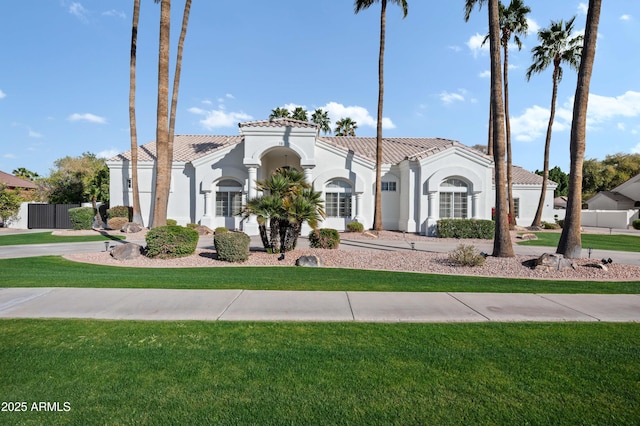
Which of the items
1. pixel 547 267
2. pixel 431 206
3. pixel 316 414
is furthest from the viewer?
pixel 431 206

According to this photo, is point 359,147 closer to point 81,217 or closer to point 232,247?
point 232,247

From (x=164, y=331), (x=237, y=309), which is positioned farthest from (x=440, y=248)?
(x=164, y=331)

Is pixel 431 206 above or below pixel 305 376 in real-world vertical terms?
above

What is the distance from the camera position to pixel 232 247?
12.0m

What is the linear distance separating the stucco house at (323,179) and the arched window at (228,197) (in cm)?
7

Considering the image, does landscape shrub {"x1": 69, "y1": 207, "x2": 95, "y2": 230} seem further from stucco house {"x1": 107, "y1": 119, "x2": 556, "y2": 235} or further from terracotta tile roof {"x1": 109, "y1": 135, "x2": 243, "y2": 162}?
terracotta tile roof {"x1": 109, "y1": 135, "x2": 243, "y2": 162}

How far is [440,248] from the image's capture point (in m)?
16.7

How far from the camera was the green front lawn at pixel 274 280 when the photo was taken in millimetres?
8359

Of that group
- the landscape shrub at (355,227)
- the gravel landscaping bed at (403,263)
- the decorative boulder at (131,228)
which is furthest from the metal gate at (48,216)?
the landscape shrub at (355,227)

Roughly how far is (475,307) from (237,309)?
4530 millimetres

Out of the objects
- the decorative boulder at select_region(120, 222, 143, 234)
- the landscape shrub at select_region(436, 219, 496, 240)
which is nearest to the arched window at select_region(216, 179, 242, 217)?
the decorative boulder at select_region(120, 222, 143, 234)

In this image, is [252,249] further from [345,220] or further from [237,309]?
[345,220]

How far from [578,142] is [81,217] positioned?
27.4 m

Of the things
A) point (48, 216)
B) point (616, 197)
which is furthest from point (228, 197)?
point (616, 197)
